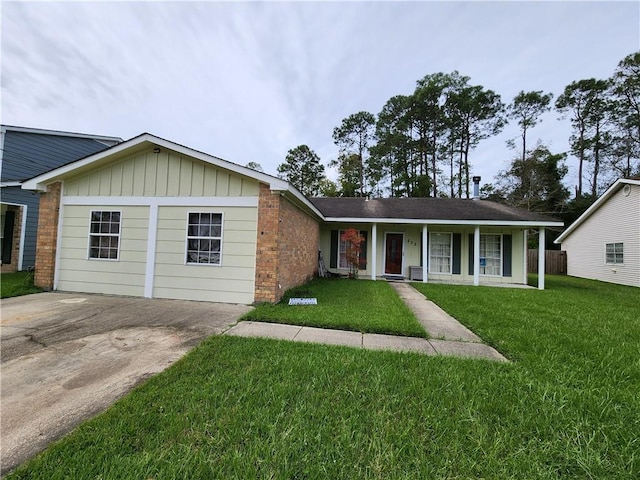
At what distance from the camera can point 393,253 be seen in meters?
12.2

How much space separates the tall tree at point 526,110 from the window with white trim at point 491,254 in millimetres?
17498

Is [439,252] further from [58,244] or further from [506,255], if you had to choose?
[58,244]

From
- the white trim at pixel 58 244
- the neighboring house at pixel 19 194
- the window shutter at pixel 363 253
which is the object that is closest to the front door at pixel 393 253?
the window shutter at pixel 363 253

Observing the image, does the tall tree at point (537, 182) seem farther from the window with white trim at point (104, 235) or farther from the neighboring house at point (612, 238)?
the window with white trim at point (104, 235)

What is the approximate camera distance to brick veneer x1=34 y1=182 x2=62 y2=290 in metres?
6.98

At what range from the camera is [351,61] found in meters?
11.5

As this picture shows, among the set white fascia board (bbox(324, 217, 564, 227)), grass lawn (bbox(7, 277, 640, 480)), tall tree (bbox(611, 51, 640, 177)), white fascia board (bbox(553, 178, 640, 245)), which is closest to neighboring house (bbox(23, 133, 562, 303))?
grass lawn (bbox(7, 277, 640, 480))

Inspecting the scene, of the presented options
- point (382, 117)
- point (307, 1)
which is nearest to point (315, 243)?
point (307, 1)

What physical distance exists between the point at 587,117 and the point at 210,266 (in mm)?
33462

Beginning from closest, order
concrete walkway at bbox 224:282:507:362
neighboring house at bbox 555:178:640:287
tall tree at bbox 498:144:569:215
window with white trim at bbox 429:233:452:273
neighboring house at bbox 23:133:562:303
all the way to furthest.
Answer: concrete walkway at bbox 224:282:507:362 → neighboring house at bbox 23:133:562:303 → neighboring house at bbox 555:178:640:287 → window with white trim at bbox 429:233:452:273 → tall tree at bbox 498:144:569:215

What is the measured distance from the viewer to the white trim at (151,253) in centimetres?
648

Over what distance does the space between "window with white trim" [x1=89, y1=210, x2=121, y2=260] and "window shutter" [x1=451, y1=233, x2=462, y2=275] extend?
479 inches

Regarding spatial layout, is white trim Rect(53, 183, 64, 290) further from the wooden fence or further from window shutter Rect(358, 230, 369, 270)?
the wooden fence

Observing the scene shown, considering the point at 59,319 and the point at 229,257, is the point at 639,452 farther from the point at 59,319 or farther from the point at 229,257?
the point at 59,319
